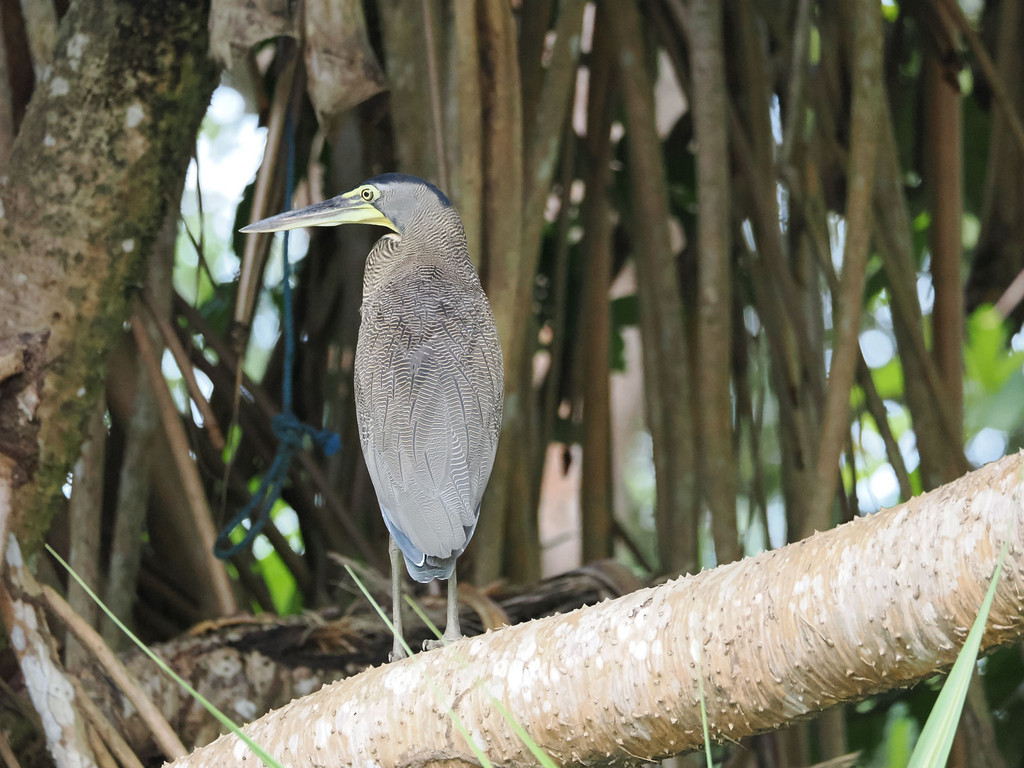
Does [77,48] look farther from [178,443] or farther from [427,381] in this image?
[427,381]

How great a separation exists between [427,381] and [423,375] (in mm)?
13

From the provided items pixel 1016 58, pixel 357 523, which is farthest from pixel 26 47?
pixel 1016 58

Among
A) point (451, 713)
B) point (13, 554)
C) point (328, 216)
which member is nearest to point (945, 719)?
point (451, 713)

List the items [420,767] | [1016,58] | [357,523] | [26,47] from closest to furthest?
[420,767]
[26,47]
[357,523]
[1016,58]

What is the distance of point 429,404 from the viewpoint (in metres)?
1.53

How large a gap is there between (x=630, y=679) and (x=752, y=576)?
15 centimetres

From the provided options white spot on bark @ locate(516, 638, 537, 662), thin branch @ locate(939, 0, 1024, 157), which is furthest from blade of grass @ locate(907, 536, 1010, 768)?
thin branch @ locate(939, 0, 1024, 157)

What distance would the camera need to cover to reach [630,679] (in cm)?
97

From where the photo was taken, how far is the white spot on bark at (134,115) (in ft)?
5.68

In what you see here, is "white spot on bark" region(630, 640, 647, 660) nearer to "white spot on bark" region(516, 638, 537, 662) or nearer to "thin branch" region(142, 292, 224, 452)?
"white spot on bark" region(516, 638, 537, 662)

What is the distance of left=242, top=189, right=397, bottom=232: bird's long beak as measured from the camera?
5.08 ft

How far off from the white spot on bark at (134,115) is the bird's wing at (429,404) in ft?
1.56

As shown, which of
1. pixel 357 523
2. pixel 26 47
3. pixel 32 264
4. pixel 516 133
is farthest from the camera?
pixel 357 523

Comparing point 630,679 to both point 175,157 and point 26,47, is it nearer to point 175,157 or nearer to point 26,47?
point 175,157
